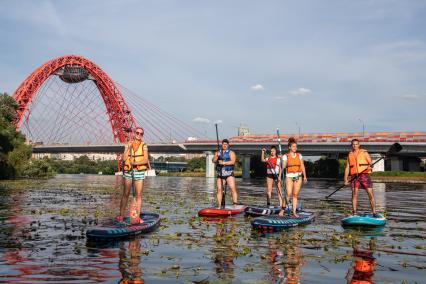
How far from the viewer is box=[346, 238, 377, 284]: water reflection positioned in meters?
Result: 6.98

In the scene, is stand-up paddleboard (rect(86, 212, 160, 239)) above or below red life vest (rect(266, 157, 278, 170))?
below

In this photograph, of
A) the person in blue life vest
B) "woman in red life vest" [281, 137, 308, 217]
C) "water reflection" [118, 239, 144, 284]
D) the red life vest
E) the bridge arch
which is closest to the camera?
"water reflection" [118, 239, 144, 284]

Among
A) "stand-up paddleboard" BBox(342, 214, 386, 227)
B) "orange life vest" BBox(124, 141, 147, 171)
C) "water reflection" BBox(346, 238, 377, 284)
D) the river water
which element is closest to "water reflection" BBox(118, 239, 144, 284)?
the river water

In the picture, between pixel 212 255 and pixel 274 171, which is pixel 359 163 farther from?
pixel 212 255

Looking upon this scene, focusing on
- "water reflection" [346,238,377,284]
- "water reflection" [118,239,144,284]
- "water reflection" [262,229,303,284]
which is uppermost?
"water reflection" [118,239,144,284]

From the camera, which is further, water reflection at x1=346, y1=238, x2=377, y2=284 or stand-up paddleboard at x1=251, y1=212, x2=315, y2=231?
stand-up paddleboard at x1=251, y1=212, x2=315, y2=231

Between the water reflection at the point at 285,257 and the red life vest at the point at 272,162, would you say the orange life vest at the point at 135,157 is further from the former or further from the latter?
the red life vest at the point at 272,162

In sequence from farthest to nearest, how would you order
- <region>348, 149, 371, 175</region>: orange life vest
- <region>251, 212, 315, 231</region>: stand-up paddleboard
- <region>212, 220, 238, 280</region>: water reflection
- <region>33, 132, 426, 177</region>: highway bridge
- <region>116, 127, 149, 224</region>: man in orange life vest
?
<region>33, 132, 426, 177</region>: highway bridge, <region>348, 149, 371, 175</region>: orange life vest, <region>251, 212, 315, 231</region>: stand-up paddleboard, <region>116, 127, 149, 224</region>: man in orange life vest, <region>212, 220, 238, 280</region>: water reflection

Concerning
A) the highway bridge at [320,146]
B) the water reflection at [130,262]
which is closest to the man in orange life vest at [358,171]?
the water reflection at [130,262]

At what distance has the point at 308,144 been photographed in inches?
3295

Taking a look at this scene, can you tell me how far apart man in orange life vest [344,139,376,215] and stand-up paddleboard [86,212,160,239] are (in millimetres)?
6182

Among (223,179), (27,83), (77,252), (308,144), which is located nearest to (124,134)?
(27,83)

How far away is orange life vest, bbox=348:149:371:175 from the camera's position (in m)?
14.0

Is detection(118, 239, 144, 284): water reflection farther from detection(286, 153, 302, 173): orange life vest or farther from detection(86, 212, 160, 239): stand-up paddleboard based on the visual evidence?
detection(286, 153, 302, 173): orange life vest
